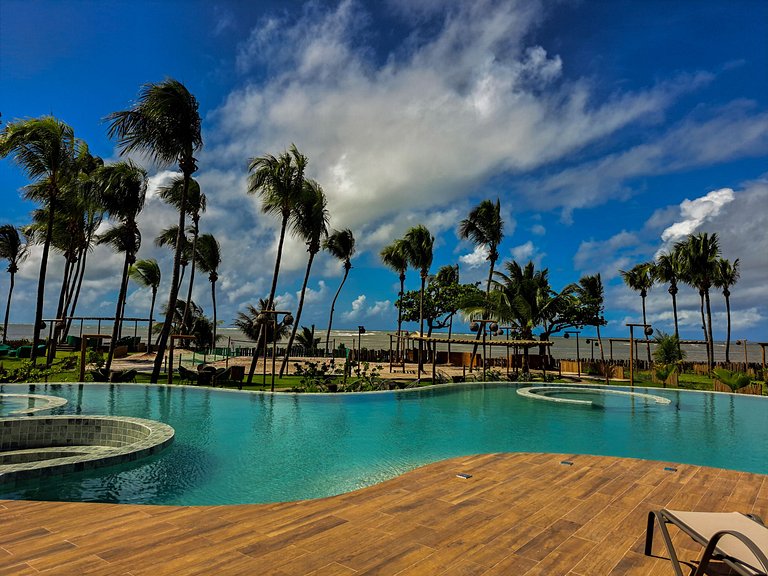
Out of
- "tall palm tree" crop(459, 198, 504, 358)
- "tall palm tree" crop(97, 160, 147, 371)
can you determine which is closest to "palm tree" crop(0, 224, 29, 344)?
"tall palm tree" crop(97, 160, 147, 371)

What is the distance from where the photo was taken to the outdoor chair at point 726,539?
2.42 metres

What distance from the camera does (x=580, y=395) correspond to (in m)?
18.1

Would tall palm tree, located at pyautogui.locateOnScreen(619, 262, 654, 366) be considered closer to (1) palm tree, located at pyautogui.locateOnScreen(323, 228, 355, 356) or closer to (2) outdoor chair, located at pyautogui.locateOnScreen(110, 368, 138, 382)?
(1) palm tree, located at pyautogui.locateOnScreen(323, 228, 355, 356)

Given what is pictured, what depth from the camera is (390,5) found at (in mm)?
11945

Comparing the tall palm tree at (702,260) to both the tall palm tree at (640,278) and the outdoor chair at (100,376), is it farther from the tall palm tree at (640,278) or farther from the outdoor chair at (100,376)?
the outdoor chair at (100,376)

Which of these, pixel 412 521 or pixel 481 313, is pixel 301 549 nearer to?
pixel 412 521

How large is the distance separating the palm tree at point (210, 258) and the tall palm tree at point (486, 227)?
62.8 feet

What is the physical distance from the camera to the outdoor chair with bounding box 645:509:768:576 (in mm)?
2418

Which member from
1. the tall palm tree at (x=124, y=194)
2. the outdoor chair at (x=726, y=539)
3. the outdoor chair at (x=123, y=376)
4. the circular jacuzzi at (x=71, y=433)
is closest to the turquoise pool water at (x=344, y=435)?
the circular jacuzzi at (x=71, y=433)

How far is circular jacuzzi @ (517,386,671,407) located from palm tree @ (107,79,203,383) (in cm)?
1336

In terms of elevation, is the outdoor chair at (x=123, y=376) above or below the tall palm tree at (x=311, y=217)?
below

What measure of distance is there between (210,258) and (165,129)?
789 inches

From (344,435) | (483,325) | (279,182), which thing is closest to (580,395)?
(483,325)

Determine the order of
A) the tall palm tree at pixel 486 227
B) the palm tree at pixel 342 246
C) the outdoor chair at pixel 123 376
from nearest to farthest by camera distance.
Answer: the outdoor chair at pixel 123 376 < the tall palm tree at pixel 486 227 < the palm tree at pixel 342 246
